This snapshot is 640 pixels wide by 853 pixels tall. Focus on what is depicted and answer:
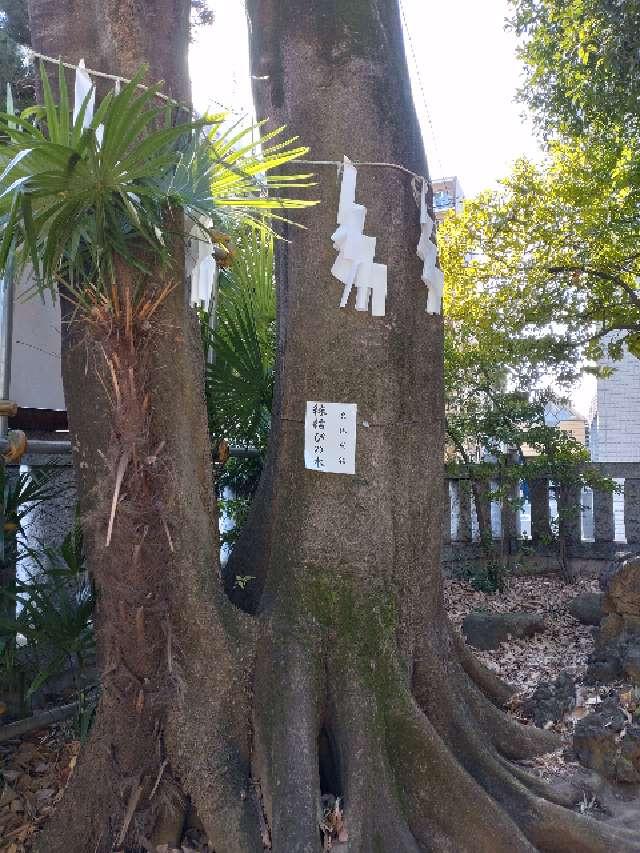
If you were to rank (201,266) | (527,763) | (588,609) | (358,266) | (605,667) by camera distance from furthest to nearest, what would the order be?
1. (588,609)
2. (605,667)
3. (527,763)
4. (358,266)
5. (201,266)

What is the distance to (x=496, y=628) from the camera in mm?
6789

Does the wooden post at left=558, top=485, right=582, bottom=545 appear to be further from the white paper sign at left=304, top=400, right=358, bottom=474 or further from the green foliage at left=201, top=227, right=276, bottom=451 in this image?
the white paper sign at left=304, top=400, right=358, bottom=474

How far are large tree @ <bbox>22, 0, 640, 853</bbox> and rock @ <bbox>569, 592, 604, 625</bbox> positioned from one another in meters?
3.60

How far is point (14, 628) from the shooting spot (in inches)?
156

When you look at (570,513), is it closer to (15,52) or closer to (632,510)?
(632,510)

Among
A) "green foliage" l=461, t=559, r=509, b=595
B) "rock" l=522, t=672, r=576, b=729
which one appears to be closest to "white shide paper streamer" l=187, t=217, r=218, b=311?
"rock" l=522, t=672, r=576, b=729

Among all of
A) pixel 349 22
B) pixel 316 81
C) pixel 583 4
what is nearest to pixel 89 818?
pixel 316 81

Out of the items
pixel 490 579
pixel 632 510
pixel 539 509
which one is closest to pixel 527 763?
pixel 490 579

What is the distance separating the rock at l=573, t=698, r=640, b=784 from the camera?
4219 millimetres

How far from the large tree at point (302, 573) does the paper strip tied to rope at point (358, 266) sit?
0.07 meters

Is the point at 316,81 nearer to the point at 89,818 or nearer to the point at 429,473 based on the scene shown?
the point at 429,473

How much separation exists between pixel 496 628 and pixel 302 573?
357 centimetres

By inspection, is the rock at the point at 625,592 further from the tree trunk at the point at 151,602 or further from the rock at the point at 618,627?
the tree trunk at the point at 151,602

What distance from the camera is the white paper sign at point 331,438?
370cm
